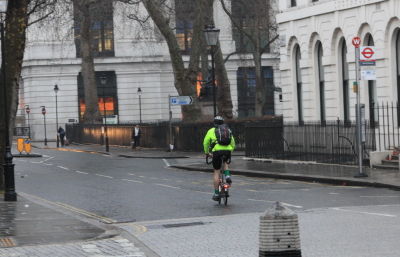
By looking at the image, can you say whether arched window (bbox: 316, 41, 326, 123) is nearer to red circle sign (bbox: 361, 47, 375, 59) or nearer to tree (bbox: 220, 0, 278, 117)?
red circle sign (bbox: 361, 47, 375, 59)

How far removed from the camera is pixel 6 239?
14922 millimetres

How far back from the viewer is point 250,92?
8756cm

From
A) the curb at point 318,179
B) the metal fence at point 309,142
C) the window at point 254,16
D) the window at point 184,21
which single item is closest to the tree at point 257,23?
the window at point 254,16

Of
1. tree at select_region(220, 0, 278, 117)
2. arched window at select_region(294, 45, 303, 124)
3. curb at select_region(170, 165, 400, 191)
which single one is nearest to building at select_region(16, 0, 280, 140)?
tree at select_region(220, 0, 278, 117)

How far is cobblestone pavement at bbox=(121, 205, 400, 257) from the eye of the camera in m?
13.0

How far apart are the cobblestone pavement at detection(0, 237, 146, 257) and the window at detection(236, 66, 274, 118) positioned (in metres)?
72.6

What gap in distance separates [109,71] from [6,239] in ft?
229

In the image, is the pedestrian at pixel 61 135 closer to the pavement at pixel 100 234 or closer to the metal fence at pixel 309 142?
the metal fence at pixel 309 142

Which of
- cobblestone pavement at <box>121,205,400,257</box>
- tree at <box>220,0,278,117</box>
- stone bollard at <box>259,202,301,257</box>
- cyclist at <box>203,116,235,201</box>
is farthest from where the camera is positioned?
tree at <box>220,0,278,117</box>

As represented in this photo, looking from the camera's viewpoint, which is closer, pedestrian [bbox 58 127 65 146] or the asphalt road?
the asphalt road

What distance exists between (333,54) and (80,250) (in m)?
24.5

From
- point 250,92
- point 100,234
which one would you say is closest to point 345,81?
point 100,234

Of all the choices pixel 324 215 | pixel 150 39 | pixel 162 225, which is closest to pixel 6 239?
pixel 162 225

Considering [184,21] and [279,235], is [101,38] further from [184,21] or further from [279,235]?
[279,235]
